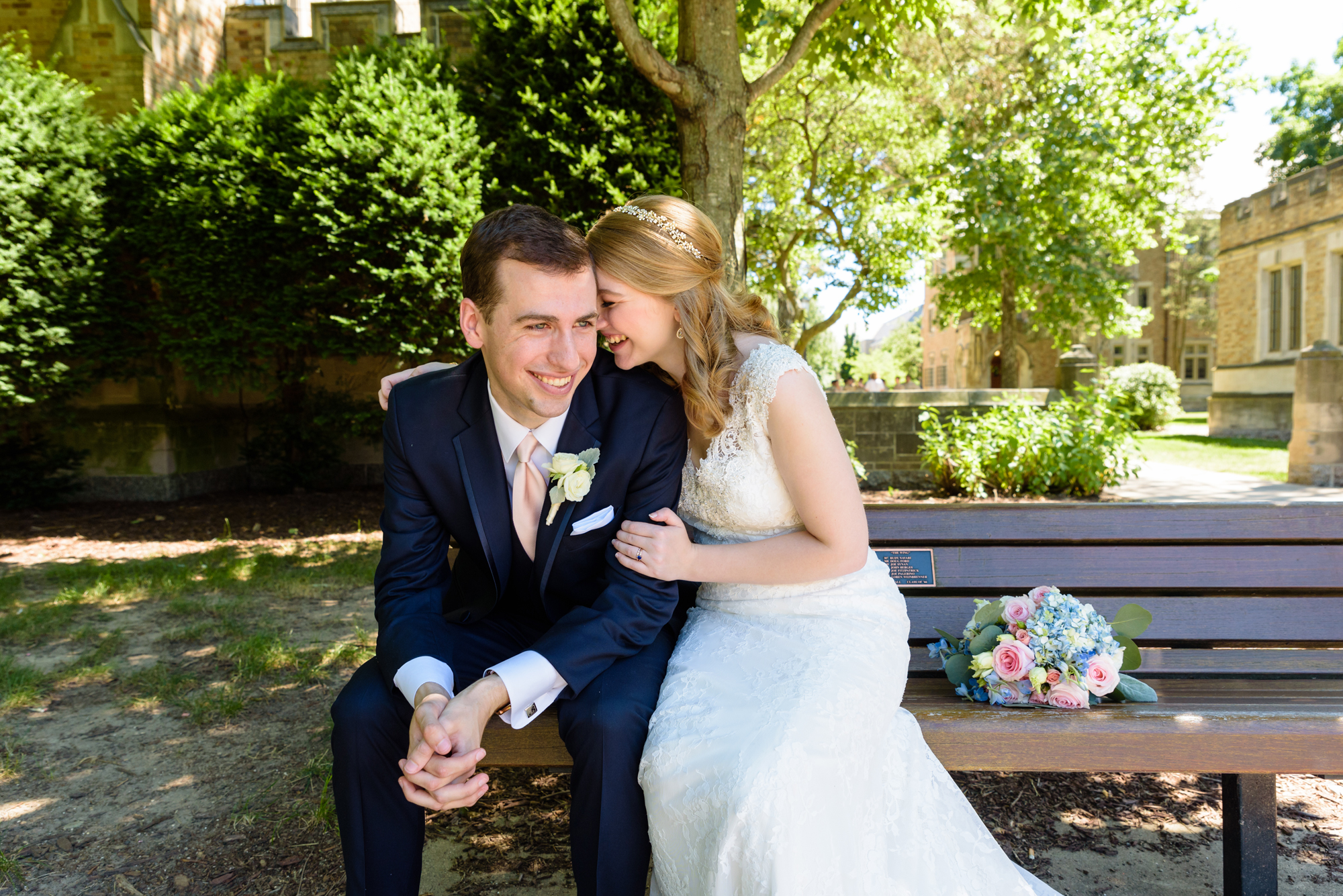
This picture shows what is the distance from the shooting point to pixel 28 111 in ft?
26.8

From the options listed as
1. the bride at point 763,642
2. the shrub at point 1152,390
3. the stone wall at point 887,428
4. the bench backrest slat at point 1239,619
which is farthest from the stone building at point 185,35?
the shrub at point 1152,390

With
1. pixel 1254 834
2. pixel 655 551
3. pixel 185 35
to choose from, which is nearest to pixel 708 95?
pixel 655 551

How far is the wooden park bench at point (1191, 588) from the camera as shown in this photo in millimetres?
2480

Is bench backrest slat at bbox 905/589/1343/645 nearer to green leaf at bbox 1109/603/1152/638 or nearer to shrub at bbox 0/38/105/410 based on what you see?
green leaf at bbox 1109/603/1152/638

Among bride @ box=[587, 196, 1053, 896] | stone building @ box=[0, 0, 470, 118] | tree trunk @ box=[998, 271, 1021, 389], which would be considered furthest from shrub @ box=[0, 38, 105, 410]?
tree trunk @ box=[998, 271, 1021, 389]

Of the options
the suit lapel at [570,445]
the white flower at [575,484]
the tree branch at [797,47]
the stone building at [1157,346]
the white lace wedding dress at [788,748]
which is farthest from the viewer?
the stone building at [1157,346]

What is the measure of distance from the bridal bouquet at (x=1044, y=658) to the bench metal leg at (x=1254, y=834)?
1.20 ft

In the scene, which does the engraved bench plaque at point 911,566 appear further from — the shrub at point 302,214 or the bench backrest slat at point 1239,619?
the shrub at point 302,214

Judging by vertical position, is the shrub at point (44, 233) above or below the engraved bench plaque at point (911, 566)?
above

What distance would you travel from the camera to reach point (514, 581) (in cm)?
268

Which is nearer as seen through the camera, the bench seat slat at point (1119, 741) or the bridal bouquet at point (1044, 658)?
the bench seat slat at point (1119, 741)

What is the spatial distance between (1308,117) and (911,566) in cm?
4434

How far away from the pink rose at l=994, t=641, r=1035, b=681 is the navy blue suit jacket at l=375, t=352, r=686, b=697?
1005 mm

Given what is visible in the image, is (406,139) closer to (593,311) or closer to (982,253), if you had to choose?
(593,311)
